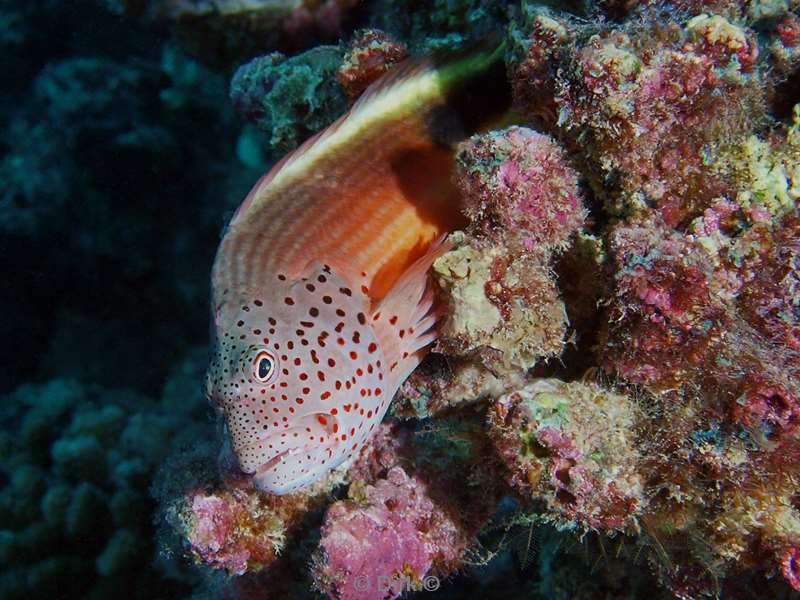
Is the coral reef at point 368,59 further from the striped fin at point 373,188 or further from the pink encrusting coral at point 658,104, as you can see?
the pink encrusting coral at point 658,104

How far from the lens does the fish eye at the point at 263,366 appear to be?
2861 millimetres

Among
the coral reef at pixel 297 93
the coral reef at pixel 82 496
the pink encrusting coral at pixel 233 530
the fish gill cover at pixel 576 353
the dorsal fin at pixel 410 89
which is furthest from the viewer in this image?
the coral reef at pixel 82 496

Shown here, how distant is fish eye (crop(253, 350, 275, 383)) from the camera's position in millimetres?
2861

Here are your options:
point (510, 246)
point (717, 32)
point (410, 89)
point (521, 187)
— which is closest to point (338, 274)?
point (510, 246)

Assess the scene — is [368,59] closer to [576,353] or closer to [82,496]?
[576,353]

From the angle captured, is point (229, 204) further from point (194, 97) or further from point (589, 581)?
point (589, 581)

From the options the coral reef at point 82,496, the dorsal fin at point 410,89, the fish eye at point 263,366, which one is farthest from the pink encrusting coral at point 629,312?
the coral reef at point 82,496

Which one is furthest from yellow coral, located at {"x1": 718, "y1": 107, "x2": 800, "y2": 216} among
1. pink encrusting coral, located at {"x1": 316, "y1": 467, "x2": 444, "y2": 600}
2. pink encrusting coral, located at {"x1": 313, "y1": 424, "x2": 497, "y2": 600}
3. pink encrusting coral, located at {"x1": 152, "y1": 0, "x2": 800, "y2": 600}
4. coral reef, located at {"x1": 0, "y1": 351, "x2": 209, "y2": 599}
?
coral reef, located at {"x1": 0, "y1": 351, "x2": 209, "y2": 599}

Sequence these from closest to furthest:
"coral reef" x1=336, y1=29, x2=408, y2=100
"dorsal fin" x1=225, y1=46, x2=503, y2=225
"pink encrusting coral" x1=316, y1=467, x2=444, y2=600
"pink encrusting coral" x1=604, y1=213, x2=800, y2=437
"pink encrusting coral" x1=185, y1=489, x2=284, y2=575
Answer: "pink encrusting coral" x1=604, y1=213, x2=800, y2=437
"pink encrusting coral" x1=316, y1=467, x2=444, y2=600
"pink encrusting coral" x1=185, y1=489, x2=284, y2=575
"dorsal fin" x1=225, y1=46, x2=503, y2=225
"coral reef" x1=336, y1=29, x2=408, y2=100

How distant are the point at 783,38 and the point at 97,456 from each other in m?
6.80

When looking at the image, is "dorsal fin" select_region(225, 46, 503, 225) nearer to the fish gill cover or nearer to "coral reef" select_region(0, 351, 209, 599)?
the fish gill cover

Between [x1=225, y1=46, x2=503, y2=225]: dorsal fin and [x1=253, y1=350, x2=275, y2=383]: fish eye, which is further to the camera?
[x1=225, y1=46, x2=503, y2=225]: dorsal fin

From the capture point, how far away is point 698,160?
2910 millimetres

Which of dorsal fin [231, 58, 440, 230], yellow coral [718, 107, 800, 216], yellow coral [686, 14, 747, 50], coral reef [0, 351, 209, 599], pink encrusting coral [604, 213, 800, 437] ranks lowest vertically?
coral reef [0, 351, 209, 599]
